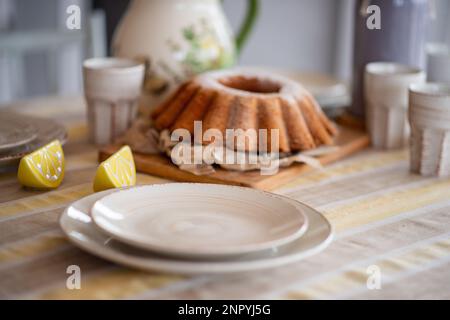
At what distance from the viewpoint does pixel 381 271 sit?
24.9 inches

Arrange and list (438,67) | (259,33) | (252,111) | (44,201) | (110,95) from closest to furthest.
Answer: (44,201) → (252,111) → (110,95) → (438,67) → (259,33)

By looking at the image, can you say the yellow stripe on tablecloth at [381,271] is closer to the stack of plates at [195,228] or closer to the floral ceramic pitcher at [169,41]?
the stack of plates at [195,228]

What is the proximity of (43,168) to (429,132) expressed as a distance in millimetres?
571

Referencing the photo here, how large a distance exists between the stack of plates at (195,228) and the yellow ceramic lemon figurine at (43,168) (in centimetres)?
16

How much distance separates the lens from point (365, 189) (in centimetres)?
90

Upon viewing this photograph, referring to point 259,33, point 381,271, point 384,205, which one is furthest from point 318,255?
point 259,33

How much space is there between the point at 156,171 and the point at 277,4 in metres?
2.02

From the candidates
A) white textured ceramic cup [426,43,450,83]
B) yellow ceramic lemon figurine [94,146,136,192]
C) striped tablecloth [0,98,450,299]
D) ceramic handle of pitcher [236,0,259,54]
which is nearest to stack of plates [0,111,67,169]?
striped tablecloth [0,98,450,299]

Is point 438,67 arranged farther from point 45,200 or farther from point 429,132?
point 45,200

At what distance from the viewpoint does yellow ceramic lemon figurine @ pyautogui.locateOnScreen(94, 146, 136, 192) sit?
812mm

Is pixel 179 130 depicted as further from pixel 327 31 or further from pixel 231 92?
pixel 327 31

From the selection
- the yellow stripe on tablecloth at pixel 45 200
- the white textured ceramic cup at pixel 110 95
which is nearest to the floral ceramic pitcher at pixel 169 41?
the white textured ceramic cup at pixel 110 95

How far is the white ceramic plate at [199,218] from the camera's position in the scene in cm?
58
